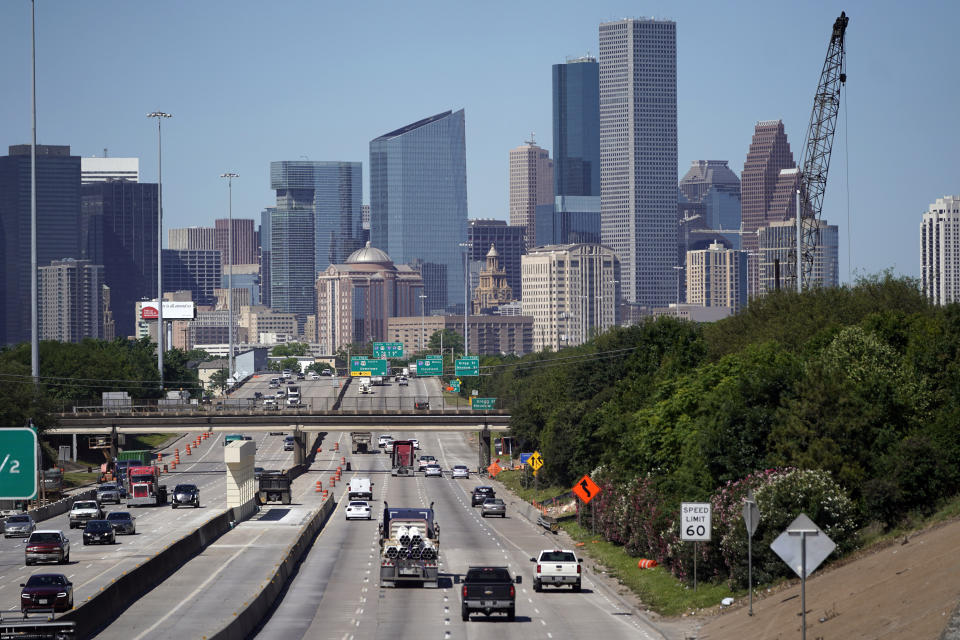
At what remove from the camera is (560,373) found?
136125 mm

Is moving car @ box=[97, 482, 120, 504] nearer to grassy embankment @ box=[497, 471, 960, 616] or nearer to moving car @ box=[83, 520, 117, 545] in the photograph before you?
moving car @ box=[83, 520, 117, 545]

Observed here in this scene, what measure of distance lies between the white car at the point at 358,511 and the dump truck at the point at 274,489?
1403 centimetres

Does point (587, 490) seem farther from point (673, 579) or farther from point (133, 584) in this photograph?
point (133, 584)

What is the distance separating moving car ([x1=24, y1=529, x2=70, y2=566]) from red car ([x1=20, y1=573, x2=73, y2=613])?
1724 centimetres

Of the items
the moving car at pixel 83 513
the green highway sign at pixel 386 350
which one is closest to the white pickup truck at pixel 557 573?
the moving car at pixel 83 513

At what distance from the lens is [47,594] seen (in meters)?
41.2

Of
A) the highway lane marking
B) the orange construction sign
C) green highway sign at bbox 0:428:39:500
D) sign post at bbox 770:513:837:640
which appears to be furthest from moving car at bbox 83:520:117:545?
green highway sign at bbox 0:428:39:500

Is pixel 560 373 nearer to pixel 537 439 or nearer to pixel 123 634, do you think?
pixel 537 439

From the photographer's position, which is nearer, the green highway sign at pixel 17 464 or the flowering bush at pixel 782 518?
the green highway sign at pixel 17 464

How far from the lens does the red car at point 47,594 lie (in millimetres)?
40875

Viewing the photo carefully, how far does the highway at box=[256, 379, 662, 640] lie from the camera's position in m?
40.0

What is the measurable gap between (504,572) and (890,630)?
15.6m

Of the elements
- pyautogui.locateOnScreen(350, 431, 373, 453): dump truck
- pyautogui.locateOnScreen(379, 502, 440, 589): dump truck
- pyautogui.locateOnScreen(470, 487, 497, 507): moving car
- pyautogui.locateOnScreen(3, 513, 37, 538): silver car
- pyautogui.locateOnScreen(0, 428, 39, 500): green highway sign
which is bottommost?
pyautogui.locateOnScreen(350, 431, 373, 453): dump truck

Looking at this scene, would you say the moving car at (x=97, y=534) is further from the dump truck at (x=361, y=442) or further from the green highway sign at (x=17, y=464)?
the dump truck at (x=361, y=442)
